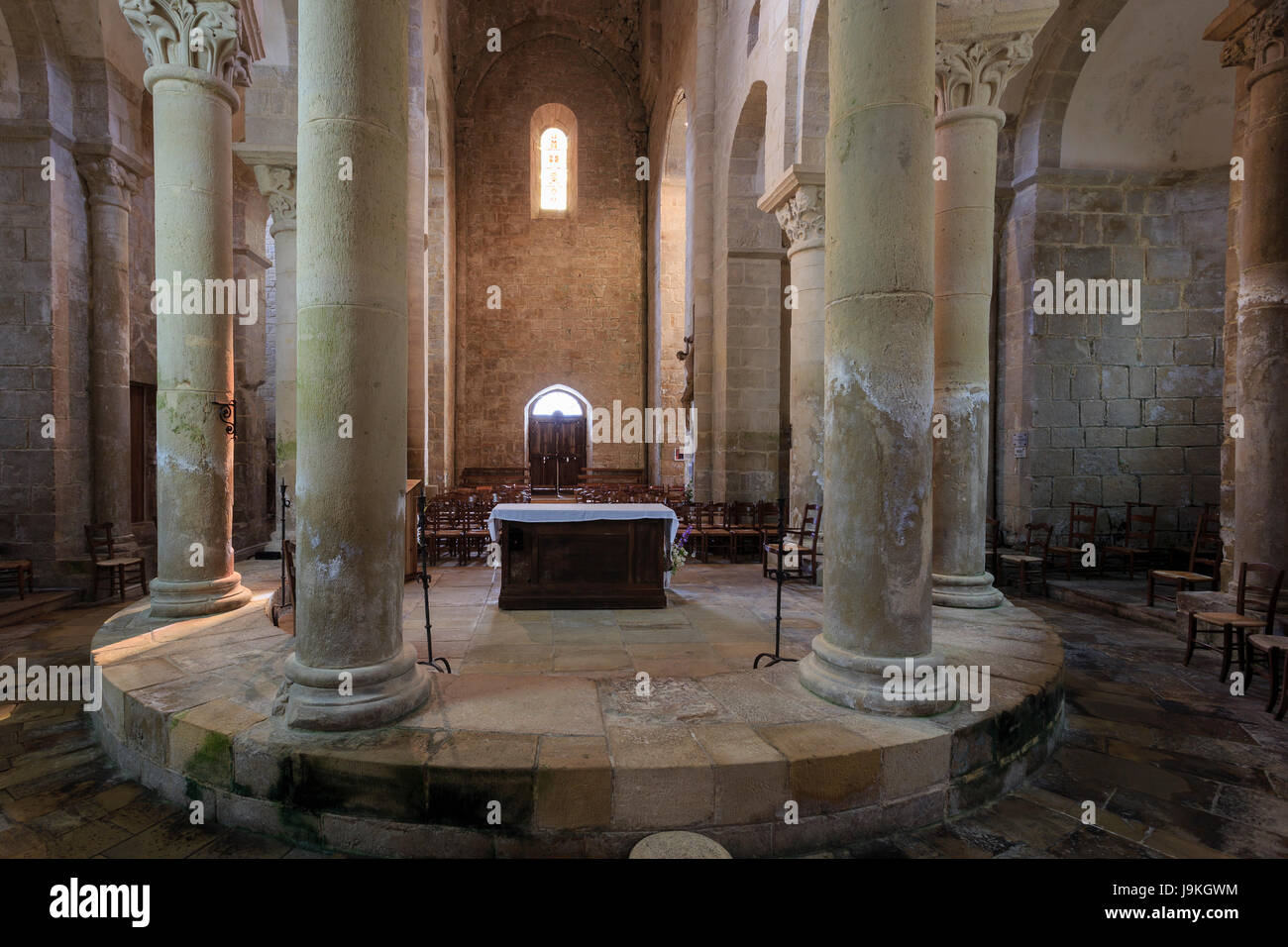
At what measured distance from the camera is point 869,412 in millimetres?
3402

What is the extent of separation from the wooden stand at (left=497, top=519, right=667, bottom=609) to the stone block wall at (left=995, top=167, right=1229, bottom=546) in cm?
586

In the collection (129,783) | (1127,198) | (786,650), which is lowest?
(129,783)

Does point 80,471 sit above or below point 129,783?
above

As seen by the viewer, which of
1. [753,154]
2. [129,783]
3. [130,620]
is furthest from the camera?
[753,154]

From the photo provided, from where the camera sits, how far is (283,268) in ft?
23.7

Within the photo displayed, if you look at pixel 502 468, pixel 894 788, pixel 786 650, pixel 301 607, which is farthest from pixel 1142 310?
pixel 502 468

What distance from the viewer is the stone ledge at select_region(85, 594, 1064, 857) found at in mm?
2854

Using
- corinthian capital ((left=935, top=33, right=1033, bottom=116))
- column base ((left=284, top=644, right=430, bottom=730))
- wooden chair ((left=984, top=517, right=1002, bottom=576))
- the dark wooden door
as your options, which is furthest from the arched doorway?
column base ((left=284, top=644, right=430, bottom=730))

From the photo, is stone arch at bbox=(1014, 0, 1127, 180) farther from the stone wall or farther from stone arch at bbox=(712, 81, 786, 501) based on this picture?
the stone wall

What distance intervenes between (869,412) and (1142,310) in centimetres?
805

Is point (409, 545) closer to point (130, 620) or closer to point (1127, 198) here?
point (130, 620)

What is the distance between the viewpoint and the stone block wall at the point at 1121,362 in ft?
29.8

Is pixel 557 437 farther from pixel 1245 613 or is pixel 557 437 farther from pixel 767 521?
pixel 1245 613

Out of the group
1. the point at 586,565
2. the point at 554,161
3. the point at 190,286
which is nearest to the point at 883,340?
the point at 586,565
